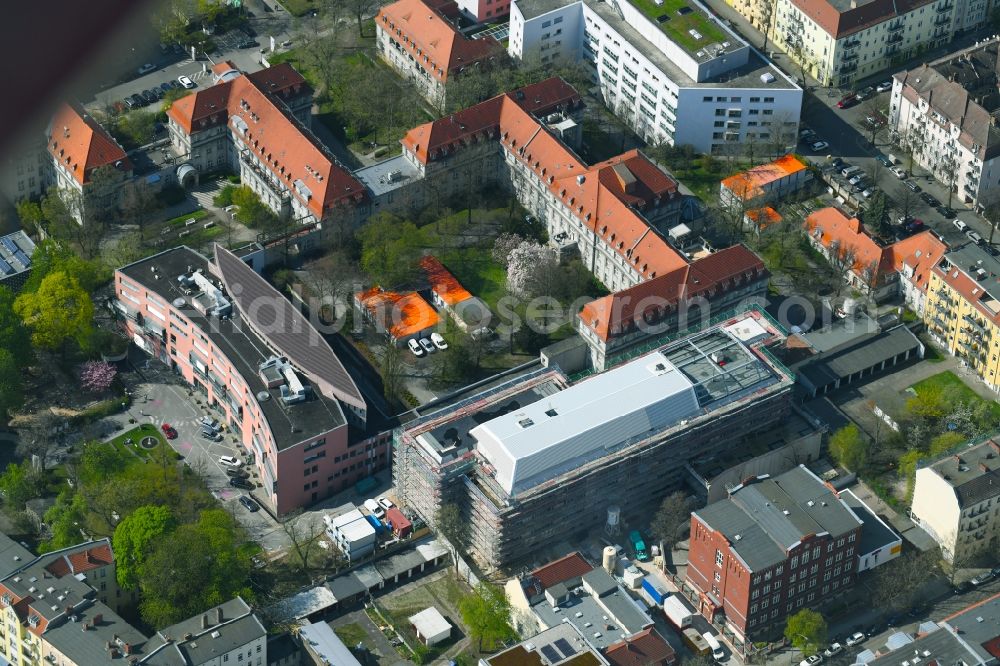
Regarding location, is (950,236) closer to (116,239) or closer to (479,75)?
(479,75)

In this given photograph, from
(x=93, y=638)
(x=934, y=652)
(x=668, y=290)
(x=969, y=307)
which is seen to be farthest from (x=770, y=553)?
(x=93, y=638)

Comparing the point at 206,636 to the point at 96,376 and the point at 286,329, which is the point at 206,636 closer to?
the point at 286,329

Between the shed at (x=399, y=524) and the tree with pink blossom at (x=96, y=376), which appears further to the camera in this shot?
the tree with pink blossom at (x=96, y=376)

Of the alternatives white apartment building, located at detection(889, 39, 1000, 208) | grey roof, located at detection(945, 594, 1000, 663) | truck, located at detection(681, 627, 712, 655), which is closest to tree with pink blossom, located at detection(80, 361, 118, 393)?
truck, located at detection(681, 627, 712, 655)

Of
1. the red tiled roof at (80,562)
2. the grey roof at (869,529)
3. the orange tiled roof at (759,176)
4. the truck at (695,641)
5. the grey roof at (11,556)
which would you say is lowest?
the truck at (695,641)

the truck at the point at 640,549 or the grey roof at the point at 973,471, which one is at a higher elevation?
the grey roof at the point at 973,471

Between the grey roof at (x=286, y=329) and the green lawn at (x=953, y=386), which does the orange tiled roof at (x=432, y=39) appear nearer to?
the grey roof at (x=286, y=329)

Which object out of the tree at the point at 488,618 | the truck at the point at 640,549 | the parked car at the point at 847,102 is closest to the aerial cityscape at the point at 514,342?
the truck at the point at 640,549
